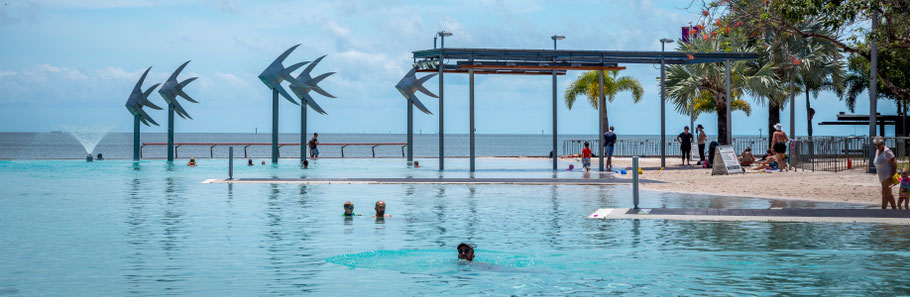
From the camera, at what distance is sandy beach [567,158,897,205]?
2090cm

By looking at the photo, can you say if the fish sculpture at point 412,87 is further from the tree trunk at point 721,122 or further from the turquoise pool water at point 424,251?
the turquoise pool water at point 424,251

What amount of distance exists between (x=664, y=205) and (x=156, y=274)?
36.8 ft

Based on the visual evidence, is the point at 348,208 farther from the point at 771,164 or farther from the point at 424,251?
the point at 771,164

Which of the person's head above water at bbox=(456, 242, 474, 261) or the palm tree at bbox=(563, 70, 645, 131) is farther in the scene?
the palm tree at bbox=(563, 70, 645, 131)

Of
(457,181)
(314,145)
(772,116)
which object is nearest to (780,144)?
(457,181)

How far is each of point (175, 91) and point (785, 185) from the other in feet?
97.3

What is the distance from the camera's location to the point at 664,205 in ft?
61.1

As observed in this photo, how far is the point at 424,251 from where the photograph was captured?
11.9 m

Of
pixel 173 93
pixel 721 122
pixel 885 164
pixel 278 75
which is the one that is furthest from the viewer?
pixel 721 122

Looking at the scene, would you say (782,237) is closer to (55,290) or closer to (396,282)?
(396,282)

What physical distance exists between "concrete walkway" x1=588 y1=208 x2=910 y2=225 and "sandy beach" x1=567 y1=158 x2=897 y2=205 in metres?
3.43

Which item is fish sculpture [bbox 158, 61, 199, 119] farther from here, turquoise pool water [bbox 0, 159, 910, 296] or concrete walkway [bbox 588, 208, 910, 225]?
concrete walkway [bbox 588, 208, 910, 225]

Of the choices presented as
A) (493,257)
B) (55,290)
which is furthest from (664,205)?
(55,290)

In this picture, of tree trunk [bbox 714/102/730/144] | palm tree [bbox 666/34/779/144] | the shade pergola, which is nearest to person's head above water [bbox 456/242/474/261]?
the shade pergola
